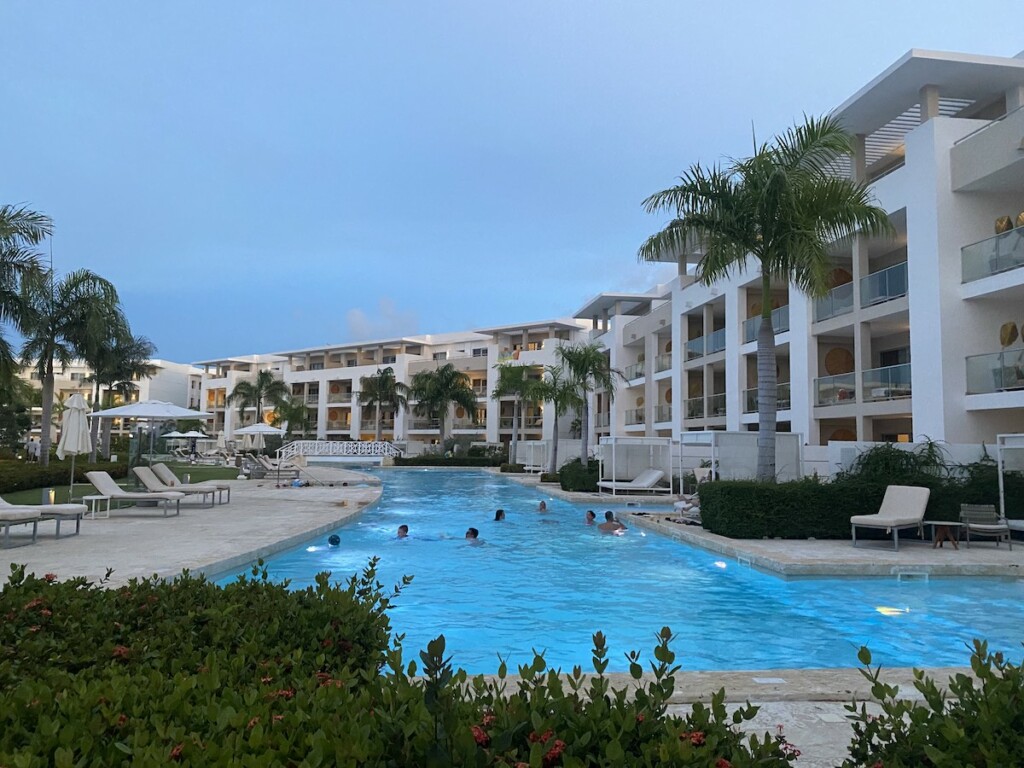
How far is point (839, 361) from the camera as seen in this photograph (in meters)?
23.1

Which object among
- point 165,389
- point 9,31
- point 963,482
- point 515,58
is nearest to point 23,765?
point 963,482

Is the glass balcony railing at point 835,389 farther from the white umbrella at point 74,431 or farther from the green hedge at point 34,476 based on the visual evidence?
the green hedge at point 34,476

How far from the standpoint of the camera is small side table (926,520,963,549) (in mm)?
11787

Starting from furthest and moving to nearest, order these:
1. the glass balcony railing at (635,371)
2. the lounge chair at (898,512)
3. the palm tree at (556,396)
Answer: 1. the glass balcony railing at (635,371)
2. the palm tree at (556,396)
3. the lounge chair at (898,512)

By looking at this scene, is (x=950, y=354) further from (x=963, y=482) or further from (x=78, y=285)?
(x=78, y=285)

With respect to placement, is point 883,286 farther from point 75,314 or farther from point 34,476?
point 75,314

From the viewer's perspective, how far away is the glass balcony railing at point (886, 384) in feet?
59.9

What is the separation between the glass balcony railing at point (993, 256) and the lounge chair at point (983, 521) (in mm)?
6200

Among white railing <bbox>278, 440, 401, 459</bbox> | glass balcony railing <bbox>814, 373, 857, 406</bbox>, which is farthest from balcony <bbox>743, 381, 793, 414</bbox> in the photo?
white railing <bbox>278, 440, 401, 459</bbox>

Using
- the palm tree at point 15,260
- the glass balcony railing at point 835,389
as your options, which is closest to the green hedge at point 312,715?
the palm tree at point 15,260

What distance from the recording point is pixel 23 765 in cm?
174

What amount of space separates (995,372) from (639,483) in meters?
10.8

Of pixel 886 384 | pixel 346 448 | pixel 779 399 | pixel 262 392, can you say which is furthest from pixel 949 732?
pixel 262 392

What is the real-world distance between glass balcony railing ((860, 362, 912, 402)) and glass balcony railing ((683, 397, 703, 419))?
1086 cm
